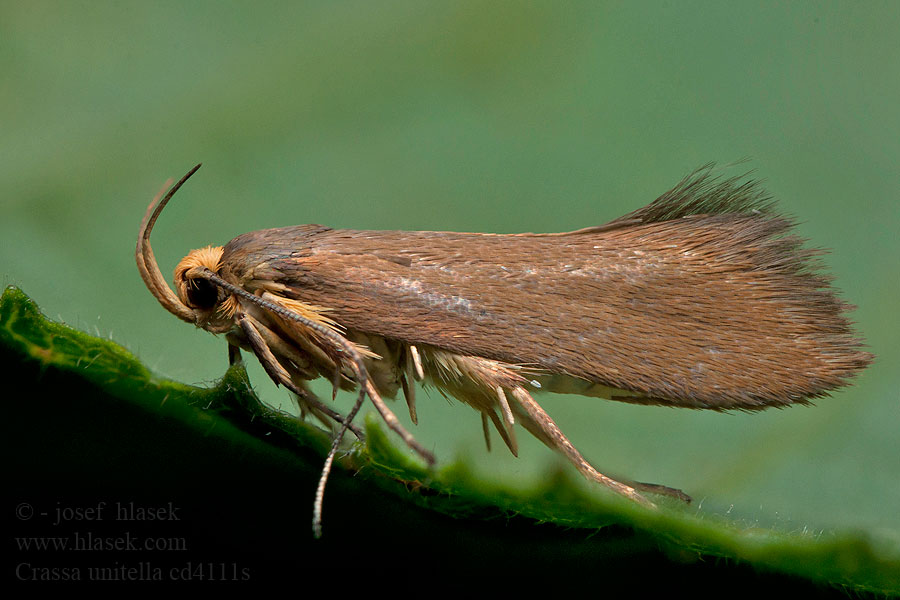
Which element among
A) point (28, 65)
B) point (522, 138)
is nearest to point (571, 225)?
point (522, 138)

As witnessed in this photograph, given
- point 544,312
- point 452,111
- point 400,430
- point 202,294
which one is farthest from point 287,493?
point 452,111

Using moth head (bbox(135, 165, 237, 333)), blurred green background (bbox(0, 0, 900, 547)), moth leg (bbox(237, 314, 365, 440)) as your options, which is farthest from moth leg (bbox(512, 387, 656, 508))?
blurred green background (bbox(0, 0, 900, 547))

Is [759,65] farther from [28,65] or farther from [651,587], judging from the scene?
[28,65]

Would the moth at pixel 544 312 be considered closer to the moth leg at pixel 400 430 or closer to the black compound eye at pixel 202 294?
the black compound eye at pixel 202 294

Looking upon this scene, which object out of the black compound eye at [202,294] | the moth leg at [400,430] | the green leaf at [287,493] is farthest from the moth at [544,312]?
the green leaf at [287,493]

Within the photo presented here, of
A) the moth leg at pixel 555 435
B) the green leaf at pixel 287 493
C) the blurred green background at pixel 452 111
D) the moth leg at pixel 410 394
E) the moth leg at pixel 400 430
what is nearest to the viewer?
the green leaf at pixel 287 493

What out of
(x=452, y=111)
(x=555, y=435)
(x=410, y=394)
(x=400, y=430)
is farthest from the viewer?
(x=452, y=111)

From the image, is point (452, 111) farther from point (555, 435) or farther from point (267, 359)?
point (555, 435)

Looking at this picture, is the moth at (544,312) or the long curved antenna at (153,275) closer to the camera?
the moth at (544,312)
